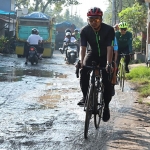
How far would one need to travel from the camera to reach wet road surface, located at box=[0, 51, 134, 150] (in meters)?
5.65

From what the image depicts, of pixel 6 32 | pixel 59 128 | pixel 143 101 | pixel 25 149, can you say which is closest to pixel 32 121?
pixel 59 128

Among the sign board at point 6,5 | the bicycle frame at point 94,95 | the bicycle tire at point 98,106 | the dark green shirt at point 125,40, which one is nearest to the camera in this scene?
the bicycle frame at point 94,95

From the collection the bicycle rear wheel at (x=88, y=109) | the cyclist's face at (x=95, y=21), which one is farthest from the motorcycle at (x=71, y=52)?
the bicycle rear wheel at (x=88, y=109)

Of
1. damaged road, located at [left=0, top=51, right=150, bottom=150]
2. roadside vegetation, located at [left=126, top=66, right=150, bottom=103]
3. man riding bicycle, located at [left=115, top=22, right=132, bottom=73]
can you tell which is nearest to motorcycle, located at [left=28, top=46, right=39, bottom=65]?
roadside vegetation, located at [left=126, top=66, right=150, bottom=103]

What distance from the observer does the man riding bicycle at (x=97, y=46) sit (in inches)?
253

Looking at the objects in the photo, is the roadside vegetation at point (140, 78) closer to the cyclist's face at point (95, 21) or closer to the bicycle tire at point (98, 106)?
the bicycle tire at point (98, 106)

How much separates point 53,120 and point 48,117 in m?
0.24

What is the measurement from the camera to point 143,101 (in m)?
9.52

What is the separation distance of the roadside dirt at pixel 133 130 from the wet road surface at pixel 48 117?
110 millimetres

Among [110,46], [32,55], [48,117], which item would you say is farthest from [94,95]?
[32,55]

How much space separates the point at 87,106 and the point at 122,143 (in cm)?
70

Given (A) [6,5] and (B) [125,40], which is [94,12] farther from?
(A) [6,5]

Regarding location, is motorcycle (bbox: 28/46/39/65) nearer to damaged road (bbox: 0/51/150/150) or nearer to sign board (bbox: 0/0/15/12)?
damaged road (bbox: 0/51/150/150)

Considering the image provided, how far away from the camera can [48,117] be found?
24.0ft
